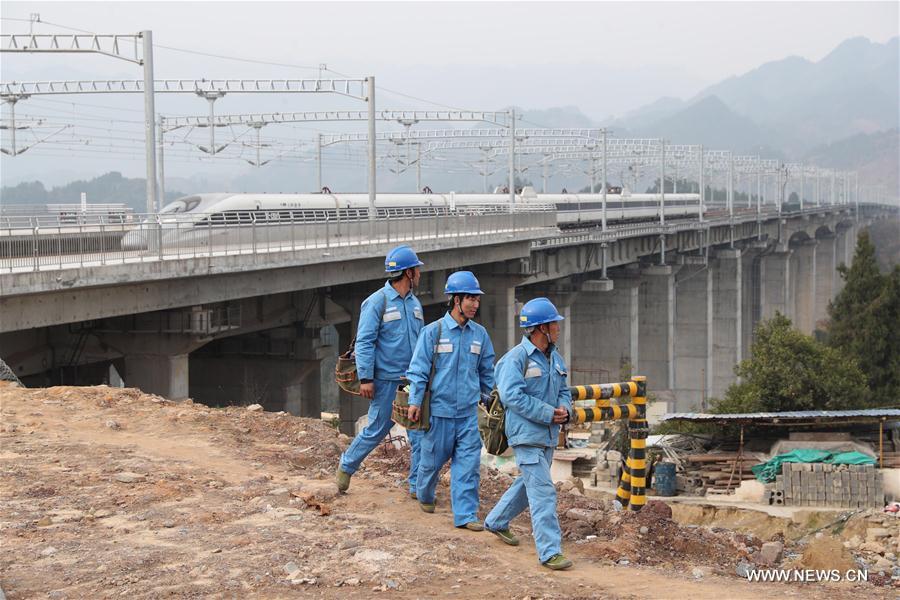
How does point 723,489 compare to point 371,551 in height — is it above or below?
below

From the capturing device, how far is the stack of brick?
21.9m

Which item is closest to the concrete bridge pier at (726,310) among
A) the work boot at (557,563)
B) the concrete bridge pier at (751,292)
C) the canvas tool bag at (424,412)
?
the concrete bridge pier at (751,292)

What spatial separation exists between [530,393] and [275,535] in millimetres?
2014

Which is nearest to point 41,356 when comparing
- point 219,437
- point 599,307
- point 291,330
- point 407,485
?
point 291,330

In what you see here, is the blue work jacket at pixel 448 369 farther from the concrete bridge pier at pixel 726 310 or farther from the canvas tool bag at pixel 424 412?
the concrete bridge pier at pixel 726 310

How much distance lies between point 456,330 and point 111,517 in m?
2.87

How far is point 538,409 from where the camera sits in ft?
24.9

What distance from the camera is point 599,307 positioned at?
199ft

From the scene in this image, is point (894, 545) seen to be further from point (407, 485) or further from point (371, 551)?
point (371, 551)

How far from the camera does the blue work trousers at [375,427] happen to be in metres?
9.00

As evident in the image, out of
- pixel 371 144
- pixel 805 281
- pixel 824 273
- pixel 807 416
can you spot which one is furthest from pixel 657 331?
pixel 824 273

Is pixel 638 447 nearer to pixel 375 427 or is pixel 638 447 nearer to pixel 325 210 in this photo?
pixel 375 427

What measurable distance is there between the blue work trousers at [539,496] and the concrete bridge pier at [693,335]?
203 feet

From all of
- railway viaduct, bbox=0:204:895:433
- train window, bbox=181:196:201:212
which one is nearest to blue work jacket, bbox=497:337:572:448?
railway viaduct, bbox=0:204:895:433
